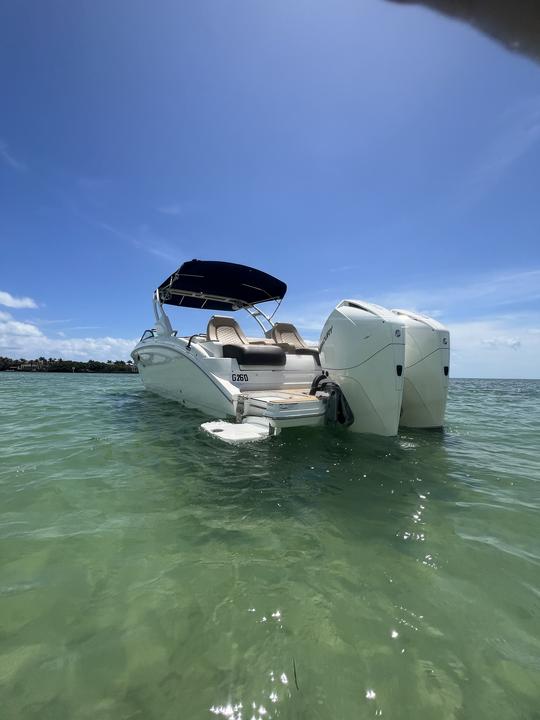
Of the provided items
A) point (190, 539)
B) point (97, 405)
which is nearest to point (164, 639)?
point (190, 539)

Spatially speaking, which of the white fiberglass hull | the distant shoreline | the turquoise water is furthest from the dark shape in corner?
the distant shoreline

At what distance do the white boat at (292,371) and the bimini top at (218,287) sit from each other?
52 mm

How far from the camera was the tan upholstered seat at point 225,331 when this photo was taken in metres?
8.05

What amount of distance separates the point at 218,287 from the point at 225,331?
2.60m

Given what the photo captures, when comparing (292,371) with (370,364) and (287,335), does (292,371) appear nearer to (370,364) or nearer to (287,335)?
(287,335)

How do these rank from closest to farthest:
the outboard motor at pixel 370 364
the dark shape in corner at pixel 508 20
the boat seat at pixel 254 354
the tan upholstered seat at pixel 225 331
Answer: the dark shape in corner at pixel 508 20 → the outboard motor at pixel 370 364 → the boat seat at pixel 254 354 → the tan upholstered seat at pixel 225 331

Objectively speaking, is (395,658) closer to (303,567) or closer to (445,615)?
(445,615)

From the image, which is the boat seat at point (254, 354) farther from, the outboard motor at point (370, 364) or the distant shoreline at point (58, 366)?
the distant shoreline at point (58, 366)

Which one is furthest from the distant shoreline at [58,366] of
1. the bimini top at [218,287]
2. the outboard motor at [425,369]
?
the outboard motor at [425,369]

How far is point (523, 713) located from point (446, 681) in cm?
25

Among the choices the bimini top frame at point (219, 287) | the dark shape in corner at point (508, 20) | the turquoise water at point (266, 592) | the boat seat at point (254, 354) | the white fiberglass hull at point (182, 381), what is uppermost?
the bimini top frame at point (219, 287)

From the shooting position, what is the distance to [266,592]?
72.8 inches

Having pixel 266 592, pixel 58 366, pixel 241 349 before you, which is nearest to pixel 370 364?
pixel 241 349

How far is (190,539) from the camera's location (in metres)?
2.39
